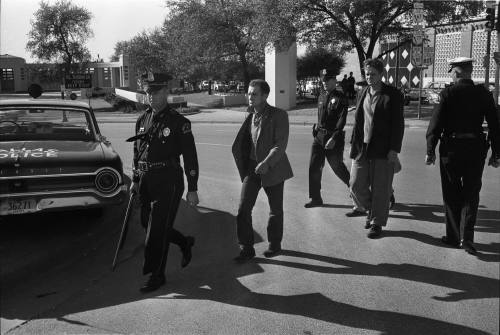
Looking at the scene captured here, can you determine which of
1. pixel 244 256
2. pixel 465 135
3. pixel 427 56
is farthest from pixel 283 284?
pixel 427 56

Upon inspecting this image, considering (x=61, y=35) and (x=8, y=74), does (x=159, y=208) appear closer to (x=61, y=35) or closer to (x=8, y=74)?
(x=61, y=35)

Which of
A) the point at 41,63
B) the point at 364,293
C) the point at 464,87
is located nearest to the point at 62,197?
the point at 364,293

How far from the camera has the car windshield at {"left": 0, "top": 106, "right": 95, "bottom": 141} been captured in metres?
6.25

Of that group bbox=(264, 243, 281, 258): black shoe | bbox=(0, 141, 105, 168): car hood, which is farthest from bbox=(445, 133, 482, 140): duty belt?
bbox=(0, 141, 105, 168): car hood

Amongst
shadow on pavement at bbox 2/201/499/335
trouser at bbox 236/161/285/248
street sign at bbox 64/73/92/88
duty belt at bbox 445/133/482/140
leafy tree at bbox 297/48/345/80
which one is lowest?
shadow on pavement at bbox 2/201/499/335

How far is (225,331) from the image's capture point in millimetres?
3441

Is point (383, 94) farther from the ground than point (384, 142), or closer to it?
farther from the ground

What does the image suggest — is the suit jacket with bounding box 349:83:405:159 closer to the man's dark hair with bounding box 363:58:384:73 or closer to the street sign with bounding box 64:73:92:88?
the man's dark hair with bounding box 363:58:384:73

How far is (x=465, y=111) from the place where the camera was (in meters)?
4.75

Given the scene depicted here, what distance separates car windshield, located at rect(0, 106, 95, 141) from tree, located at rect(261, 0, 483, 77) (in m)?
16.3

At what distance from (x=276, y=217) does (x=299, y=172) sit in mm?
4913

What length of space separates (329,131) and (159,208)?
304cm

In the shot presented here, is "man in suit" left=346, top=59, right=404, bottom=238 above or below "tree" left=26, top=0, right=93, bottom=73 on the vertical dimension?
below

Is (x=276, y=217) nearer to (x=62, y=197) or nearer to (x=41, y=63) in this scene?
(x=62, y=197)
